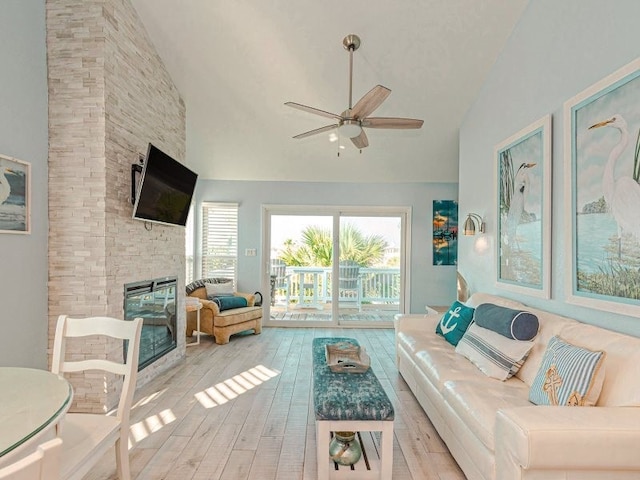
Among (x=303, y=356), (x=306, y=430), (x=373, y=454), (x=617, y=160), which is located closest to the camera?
(x=617, y=160)

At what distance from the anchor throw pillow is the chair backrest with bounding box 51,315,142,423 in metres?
2.48

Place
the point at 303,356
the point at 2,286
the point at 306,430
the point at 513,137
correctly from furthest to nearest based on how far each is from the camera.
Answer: the point at 303,356
the point at 513,137
the point at 306,430
the point at 2,286

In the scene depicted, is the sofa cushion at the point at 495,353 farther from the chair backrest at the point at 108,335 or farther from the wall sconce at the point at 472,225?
the chair backrest at the point at 108,335

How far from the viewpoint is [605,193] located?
84.7 inches

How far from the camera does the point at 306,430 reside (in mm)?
2623

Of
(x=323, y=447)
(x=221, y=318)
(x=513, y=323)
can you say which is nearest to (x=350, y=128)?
(x=513, y=323)

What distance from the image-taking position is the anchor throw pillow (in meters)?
3.21

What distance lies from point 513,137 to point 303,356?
315cm

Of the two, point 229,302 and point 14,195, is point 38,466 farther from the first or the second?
point 229,302

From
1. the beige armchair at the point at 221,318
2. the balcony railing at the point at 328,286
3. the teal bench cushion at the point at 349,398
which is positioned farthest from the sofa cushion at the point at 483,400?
the balcony railing at the point at 328,286

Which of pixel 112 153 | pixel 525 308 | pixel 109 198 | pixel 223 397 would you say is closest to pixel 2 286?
pixel 109 198

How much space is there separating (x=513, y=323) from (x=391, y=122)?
1.71m

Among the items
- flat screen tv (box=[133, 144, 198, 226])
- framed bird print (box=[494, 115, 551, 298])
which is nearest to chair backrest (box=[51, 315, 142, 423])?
flat screen tv (box=[133, 144, 198, 226])

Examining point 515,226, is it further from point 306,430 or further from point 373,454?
point 306,430
